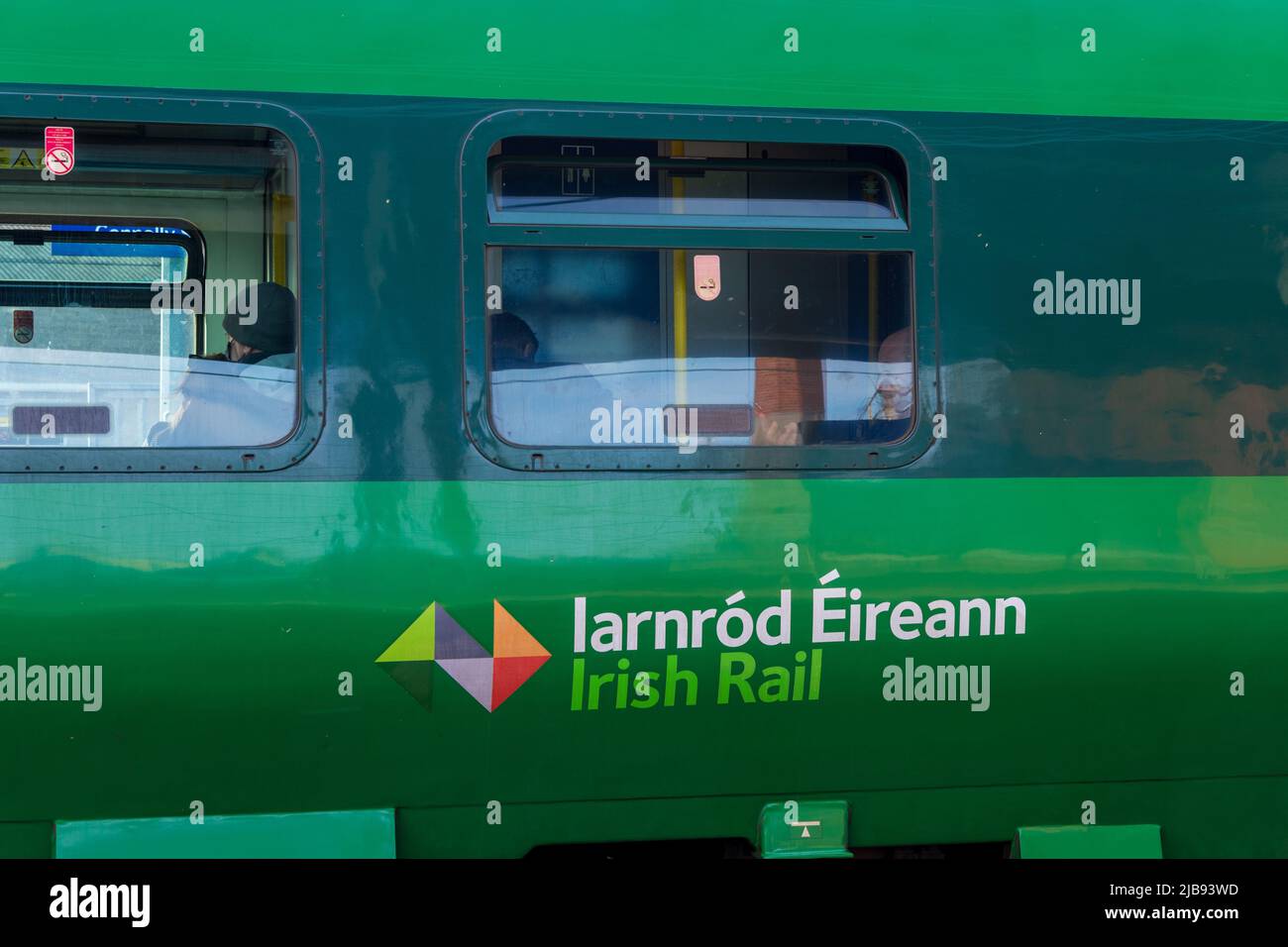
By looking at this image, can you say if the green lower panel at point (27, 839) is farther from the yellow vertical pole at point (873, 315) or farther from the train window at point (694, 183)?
the yellow vertical pole at point (873, 315)

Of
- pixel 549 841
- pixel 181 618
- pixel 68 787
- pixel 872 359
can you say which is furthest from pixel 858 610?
pixel 68 787

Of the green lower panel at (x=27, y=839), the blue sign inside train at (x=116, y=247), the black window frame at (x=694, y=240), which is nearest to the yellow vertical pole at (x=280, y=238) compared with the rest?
the blue sign inside train at (x=116, y=247)

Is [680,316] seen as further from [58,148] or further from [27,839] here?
[27,839]

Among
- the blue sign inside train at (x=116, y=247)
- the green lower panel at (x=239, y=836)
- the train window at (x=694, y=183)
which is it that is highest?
the train window at (x=694, y=183)

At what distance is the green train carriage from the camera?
365cm

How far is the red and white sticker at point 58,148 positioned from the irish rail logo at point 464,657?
5.18ft

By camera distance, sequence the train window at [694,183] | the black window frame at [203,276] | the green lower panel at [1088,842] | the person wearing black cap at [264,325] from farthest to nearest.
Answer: the green lower panel at [1088,842] → the train window at [694,183] → the person wearing black cap at [264,325] → the black window frame at [203,276]

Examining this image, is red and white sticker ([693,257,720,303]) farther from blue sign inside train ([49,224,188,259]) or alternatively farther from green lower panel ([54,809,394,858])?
green lower panel ([54,809,394,858])

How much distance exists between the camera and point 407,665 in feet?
12.2

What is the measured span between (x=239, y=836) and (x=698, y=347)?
6.21 ft

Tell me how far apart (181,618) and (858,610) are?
1.90 meters

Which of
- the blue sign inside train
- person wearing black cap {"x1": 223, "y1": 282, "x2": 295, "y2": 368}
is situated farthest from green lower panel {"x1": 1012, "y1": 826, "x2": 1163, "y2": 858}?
the blue sign inside train

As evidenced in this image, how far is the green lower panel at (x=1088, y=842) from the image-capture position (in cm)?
403
